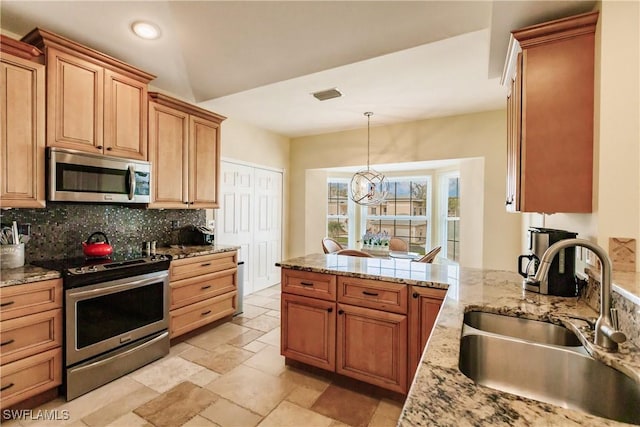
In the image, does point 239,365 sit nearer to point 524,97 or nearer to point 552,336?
point 552,336

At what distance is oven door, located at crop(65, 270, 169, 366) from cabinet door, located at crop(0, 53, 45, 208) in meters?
0.74

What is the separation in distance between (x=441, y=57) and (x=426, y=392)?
2572 millimetres

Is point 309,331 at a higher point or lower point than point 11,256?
lower

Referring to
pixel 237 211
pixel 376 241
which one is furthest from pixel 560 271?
pixel 376 241

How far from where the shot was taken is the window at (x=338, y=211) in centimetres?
620

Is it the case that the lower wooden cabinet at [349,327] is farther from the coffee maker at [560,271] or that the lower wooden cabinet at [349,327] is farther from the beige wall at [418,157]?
the beige wall at [418,157]

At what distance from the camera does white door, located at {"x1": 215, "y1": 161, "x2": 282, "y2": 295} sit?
4.23 m

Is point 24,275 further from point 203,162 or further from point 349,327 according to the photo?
point 349,327

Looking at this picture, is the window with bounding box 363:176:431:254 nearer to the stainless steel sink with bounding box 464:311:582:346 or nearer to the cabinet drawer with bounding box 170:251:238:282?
the cabinet drawer with bounding box 170:251:238:282

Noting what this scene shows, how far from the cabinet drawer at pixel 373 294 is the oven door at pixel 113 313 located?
1631 millimetres

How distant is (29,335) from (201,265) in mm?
1342

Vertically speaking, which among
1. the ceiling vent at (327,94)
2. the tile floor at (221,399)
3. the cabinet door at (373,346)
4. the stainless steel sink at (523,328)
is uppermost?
the ceiling vent at (327,94)

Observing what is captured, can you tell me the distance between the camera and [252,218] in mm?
4676

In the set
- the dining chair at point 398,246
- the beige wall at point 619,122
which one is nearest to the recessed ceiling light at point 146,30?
the beige wall at point 619,122
